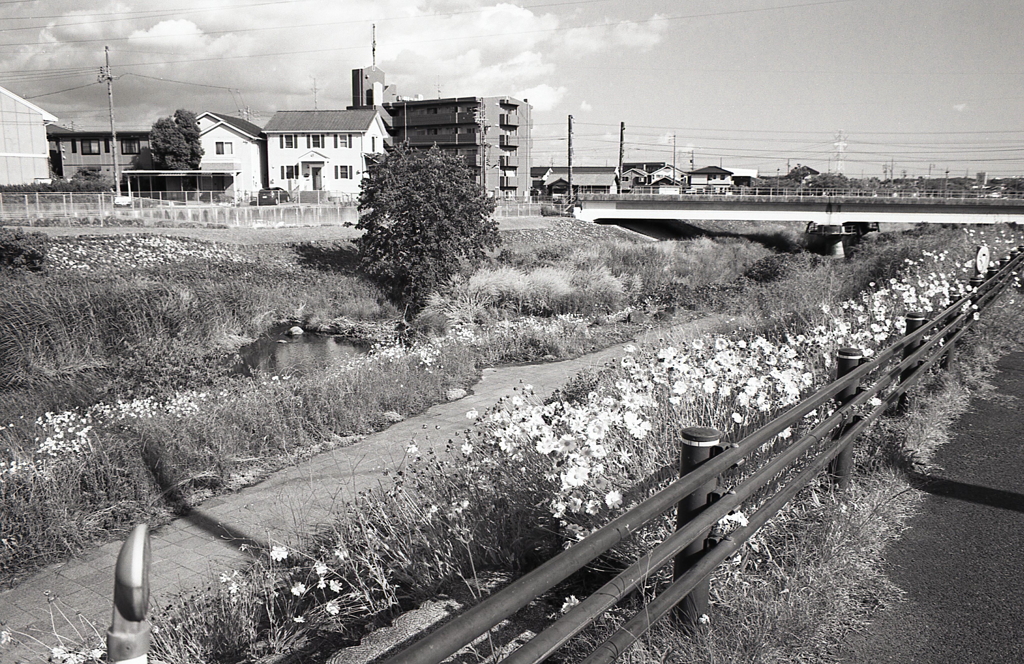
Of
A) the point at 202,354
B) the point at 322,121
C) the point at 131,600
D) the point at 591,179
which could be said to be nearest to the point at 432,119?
the point at 322,121

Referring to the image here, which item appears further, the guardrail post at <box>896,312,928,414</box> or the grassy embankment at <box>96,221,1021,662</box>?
the guardrail post at <box>896,312,928,414</box>

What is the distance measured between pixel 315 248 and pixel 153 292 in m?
14.2

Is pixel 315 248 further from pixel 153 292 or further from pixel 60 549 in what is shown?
pixel 60 549

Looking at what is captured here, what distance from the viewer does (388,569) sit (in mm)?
4797

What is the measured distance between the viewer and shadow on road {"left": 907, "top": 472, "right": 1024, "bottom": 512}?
527 centimetres

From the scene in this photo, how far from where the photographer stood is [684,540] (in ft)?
9.53

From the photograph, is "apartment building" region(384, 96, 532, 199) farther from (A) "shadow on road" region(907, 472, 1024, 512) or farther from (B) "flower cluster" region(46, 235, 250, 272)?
(A) "shadow on road" region(907, 472, 1024, 512)

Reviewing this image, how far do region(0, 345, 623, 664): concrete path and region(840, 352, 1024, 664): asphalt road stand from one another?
12.9 feet

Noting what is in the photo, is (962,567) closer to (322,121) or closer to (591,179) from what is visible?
(322,121)

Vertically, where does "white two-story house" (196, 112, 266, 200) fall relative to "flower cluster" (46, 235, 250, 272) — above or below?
A: above

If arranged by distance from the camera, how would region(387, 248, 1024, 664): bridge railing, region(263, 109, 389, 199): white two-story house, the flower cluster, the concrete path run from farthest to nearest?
region(263, 109, 389, 199): white two-story house, the flower cluster, the concrete path, region(387, 248, 1024, 664): bridge railing

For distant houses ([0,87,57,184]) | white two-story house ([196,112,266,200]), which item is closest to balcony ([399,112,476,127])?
white two-story house ([196,112,266,200])

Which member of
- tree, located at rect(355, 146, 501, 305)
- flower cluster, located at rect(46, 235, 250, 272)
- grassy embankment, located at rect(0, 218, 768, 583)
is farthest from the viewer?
tree, located at rect(355, 146, 501, 305)

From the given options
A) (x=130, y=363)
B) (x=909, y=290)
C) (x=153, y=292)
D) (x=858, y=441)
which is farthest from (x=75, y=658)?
(x=153, y=292)
